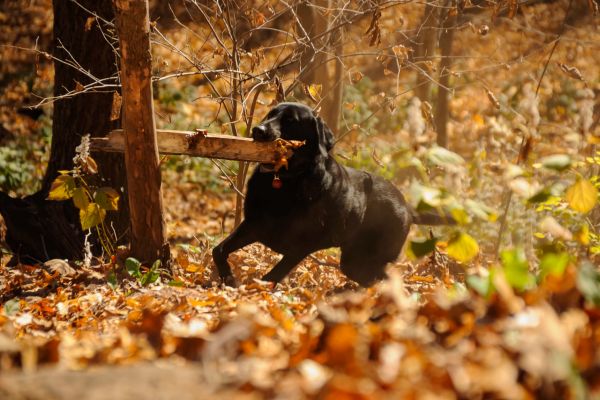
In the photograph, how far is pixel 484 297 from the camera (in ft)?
8.00

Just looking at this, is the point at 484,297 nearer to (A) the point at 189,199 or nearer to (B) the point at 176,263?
(B) the point at 176,263

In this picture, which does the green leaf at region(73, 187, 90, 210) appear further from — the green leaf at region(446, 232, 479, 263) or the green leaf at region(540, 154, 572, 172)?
the green leaf at region(540, 154, 572, 172)

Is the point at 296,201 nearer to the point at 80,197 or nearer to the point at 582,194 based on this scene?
the point at 80,197

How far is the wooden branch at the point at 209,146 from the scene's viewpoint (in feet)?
15.3

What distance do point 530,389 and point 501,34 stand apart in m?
14.5

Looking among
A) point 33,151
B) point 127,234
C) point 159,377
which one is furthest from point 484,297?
point 33,151

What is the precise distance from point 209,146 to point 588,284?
2.93m

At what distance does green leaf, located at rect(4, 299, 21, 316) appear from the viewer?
409cm

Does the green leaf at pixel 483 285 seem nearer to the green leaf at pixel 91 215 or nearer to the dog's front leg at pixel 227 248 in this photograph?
the dog's front leg at pixel 227 248

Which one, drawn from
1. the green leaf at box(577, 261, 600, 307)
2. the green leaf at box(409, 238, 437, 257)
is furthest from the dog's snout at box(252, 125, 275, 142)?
the green leaf at box(577, 261, 600, 307)

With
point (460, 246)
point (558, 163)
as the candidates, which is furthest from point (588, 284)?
point (460, 246)

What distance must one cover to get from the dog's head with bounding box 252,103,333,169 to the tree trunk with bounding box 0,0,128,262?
4.99ft

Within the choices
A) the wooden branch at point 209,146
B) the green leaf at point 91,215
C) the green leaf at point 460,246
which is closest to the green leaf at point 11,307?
the green leaf at point 91,215

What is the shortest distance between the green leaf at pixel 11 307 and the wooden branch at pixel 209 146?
1234mm
